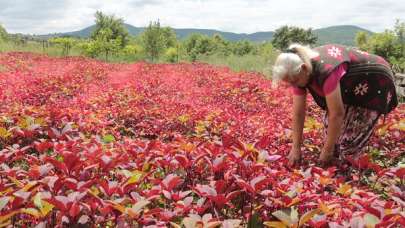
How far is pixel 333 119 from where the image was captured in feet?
12.1

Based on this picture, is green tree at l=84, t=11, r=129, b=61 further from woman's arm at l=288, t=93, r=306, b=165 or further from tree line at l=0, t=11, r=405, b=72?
woman's arm at l=288, t=93, r=306, b=165

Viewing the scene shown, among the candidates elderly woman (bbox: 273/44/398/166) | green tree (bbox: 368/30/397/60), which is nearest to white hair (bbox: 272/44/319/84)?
elderly woman (bbox: 273/44/398/166)

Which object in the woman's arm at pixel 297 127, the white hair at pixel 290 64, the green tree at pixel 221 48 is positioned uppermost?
the white hair at pixel 290 64

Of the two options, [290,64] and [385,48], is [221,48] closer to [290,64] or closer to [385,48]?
[385,48]

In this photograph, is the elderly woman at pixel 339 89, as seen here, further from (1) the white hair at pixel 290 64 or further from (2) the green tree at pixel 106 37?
(2) the green tree at pixel 106 37

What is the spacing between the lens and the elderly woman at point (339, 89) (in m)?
3.61

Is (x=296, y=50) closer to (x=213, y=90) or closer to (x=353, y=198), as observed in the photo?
(x=353, y=198)

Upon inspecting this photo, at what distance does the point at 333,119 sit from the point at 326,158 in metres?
0.38

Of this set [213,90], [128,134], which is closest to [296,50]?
[128,134]

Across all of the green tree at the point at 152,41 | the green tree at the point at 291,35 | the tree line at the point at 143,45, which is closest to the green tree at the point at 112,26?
the tree line at the point at 143,45

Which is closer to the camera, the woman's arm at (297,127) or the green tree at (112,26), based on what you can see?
the woman's arm at (297,127)

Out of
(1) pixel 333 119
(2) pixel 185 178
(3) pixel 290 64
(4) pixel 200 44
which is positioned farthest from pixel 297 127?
(4) pixel 200 44

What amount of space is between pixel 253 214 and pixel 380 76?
2.16 metres

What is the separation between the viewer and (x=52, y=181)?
2.46m
